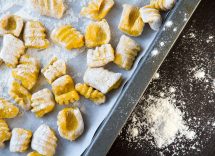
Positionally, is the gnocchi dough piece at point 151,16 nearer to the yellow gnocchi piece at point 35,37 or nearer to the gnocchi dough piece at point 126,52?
the gnocchi dough piece at point 126,52

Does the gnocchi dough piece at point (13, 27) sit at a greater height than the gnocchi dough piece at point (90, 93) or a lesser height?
greater

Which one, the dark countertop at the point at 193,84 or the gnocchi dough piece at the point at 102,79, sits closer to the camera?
the gnocchi dough piece at the point at 102,79

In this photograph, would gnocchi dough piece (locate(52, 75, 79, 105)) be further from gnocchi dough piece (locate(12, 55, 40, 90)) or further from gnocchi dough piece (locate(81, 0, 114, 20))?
gnocchi dough piece (locate(81, 0, 114, 20))

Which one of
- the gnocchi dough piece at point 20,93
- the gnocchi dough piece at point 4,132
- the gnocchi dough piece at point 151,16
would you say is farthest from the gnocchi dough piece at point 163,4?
the gnocchi dough piece at point 4,132

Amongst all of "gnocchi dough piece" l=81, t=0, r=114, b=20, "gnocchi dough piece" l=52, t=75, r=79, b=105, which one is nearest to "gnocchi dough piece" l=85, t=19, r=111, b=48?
"gnocchi dough piece" l=81, t=0, r=114, b=20

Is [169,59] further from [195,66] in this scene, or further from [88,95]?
[88,95]
